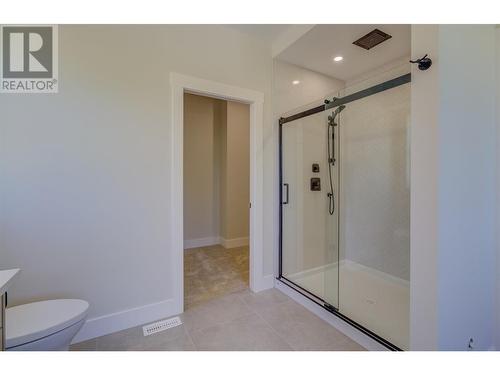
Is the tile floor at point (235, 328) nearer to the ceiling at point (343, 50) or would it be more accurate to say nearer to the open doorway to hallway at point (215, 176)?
the open doorway to hallway at point (215, 176)

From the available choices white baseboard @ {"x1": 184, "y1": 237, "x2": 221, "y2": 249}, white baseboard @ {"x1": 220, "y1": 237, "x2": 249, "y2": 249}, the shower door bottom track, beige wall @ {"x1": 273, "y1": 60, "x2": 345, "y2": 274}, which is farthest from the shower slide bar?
white baseboard @ {"x1": 184, "y1": 237, "x2": 221, "y2": 249}

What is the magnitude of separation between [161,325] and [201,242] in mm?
2288

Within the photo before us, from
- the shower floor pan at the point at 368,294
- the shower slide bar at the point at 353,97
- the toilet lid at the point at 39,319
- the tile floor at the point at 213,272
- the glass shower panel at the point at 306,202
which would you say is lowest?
the tile floor at the point at 213,272

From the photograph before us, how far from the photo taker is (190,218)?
4.11 metres

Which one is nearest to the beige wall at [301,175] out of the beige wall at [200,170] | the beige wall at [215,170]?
the beige wall at [215,170]

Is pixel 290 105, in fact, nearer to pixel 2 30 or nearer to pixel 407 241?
pixel 407 241

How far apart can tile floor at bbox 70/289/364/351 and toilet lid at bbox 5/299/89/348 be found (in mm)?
509

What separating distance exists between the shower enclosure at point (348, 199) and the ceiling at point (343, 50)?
1.39ft

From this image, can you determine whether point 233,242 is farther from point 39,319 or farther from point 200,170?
point 39,319

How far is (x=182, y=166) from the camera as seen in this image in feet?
6.76

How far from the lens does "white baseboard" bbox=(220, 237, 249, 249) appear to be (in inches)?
161

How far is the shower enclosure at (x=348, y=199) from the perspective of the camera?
7.89ft

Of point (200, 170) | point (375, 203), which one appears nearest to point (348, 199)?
point (375, 203)
